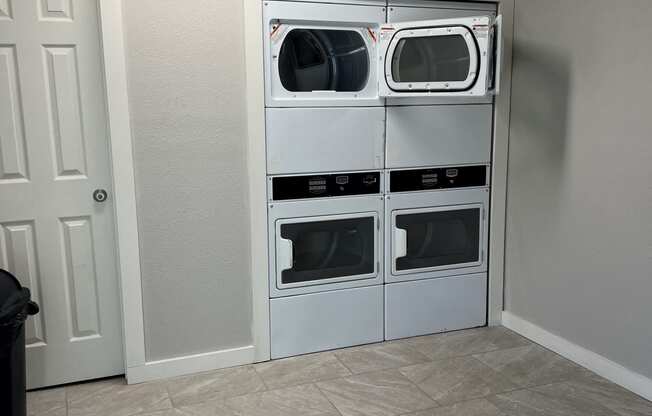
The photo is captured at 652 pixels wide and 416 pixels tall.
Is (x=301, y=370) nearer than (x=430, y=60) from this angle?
Yes

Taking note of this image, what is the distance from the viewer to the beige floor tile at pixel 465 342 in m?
3.38

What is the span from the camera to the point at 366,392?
2926 mm

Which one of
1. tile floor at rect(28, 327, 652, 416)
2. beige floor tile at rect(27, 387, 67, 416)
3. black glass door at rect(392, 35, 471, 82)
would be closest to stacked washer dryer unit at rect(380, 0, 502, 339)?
black glass door at rect(392, 35, 471, 82)

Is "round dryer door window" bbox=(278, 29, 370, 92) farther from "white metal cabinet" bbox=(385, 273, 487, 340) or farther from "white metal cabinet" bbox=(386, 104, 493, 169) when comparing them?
"white metal cabinet" bbox=(385, 273, 487, 340)

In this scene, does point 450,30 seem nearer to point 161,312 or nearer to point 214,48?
point 214,48

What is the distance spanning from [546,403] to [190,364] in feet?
5.86

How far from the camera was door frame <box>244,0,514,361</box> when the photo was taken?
3.02 metres

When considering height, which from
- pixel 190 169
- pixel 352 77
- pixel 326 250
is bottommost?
pixel 326 250

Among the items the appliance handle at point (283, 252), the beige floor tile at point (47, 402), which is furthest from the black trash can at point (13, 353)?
the appliance handle at point (283, 252)

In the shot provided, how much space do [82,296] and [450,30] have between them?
228 cm

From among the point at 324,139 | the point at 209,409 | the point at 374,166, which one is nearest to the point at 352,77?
the point at 324,139

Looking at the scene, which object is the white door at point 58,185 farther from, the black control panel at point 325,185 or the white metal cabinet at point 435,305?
the white metal cabinet at point 435,305

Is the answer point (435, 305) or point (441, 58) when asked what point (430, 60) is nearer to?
point (441, 58)

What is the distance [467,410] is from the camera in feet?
9.05
